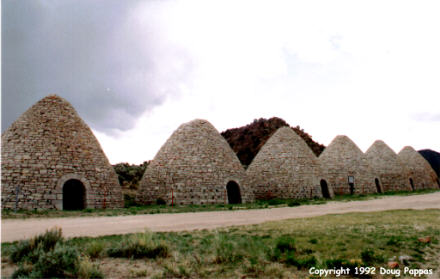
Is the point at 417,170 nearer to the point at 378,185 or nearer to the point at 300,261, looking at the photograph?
the point at 378,185

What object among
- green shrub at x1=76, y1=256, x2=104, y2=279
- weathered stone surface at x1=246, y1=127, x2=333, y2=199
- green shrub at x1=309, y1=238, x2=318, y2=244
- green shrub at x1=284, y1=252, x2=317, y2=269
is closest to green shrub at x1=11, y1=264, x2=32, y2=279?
green shrub at x1=76, y1=256, x2=104, y2=279

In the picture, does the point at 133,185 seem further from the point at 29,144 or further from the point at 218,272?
the point at 218,272

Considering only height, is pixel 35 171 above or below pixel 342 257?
above

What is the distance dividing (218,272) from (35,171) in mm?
13033

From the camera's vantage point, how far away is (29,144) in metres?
14.8

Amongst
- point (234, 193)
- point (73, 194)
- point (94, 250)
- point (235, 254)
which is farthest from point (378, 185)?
point (94, 250)

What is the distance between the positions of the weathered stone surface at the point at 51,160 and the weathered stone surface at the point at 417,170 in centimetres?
3521

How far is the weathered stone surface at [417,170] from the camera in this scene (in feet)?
120

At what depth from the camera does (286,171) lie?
23281 millimetres

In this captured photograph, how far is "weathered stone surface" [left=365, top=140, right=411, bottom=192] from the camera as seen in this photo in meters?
32.0

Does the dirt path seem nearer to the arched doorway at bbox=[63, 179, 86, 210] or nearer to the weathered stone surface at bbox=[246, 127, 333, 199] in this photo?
the arched doorway at bbox=[63, 179, 86, 210]

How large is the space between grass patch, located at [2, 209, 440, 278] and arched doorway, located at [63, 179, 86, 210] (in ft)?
35.0

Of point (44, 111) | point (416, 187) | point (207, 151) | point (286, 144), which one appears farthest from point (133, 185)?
point (416, 187)

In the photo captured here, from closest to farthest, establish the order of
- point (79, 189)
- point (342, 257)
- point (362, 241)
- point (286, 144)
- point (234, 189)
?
point (342, 257)
point (362, 241)
point (79, 189)
point (234, 189)
point (286, 144)
